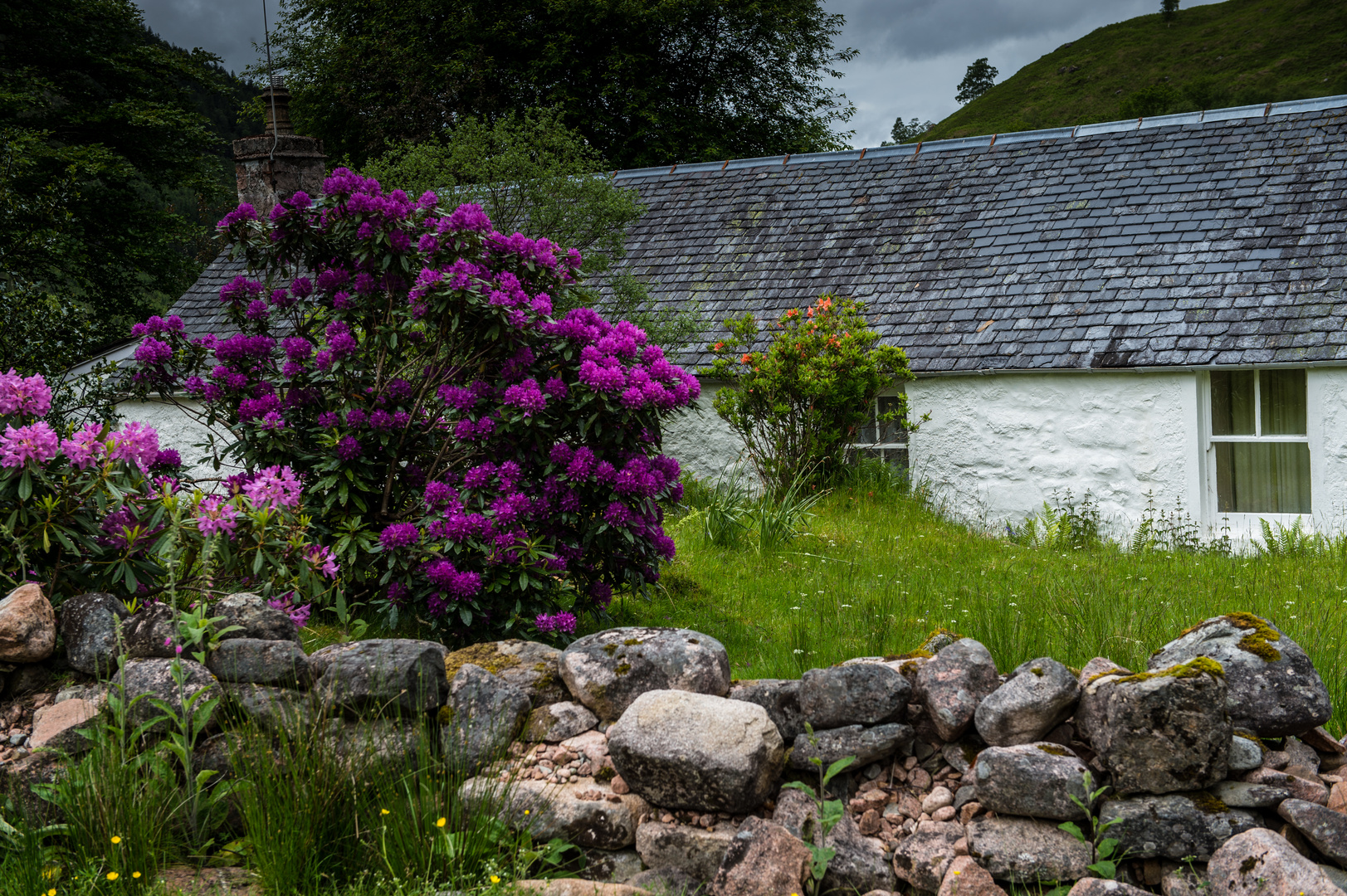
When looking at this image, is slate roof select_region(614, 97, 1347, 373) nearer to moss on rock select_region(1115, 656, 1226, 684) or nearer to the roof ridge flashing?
the roof ridge flashing

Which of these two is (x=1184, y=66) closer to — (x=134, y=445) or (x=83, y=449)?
(x=134, y=445)

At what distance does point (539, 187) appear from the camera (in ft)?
35.9

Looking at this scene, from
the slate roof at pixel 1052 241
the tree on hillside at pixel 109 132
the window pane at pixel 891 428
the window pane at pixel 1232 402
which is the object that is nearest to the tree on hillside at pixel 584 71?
the tree on hillside at pixel 109 132

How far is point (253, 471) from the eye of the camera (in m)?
5.32

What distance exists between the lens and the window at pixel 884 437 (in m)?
11.7

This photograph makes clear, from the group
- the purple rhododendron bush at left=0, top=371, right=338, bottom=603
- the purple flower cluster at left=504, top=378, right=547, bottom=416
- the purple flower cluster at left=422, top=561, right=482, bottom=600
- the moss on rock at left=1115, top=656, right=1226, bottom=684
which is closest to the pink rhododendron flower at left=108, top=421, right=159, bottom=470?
the purple rhododendron bush at left=0, top=371, right=338, bottom=603

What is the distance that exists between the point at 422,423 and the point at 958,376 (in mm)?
7136

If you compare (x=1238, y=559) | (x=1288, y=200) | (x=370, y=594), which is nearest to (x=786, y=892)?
(x=370, y=594)

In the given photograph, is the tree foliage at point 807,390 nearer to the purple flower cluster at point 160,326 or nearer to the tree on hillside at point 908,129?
the purple flower cluster at point 160,326

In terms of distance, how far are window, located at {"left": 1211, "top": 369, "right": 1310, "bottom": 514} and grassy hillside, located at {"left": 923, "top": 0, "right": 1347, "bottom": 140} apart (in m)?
50.1

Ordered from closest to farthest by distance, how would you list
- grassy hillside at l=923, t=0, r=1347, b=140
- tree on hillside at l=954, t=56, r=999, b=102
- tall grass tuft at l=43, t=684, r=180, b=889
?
1. tall grass tuft at l=43, t=684, r=180, b=889
2. grassy hillside at l=923, t=0, r=1347, b=140
3. tree on hillside at l=954, t=56, r=999, b=102

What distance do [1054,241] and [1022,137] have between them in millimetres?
2812

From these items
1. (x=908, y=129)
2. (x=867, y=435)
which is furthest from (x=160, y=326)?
(x=908, y=129)

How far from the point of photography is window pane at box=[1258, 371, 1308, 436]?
32.8 ft
